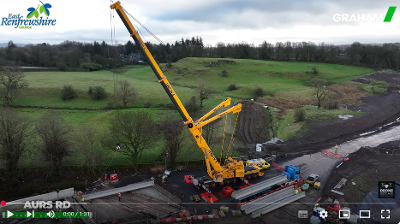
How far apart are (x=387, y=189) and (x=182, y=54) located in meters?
117

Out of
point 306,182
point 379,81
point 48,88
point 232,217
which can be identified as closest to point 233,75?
point 379,81

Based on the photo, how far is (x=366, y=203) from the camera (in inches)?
1010

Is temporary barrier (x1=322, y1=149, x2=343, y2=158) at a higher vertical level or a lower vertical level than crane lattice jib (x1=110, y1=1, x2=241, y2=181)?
lower

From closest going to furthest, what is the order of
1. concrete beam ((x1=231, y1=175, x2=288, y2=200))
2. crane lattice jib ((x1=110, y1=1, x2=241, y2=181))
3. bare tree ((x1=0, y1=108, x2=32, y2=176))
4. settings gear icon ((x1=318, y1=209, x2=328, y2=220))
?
crane lattice jib ((x1=110, y1=1, x2=241, y2=181)), settings gear icon ((x1=318, y1=209, x2=328, y2=220)), concrete beam ((x1=231, y1=175, x2=288, y2=200)), bare tree ((x1=0, y1=108, x2=32, y2=176))

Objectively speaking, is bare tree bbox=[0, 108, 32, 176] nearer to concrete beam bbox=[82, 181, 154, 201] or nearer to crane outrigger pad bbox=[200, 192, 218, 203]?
concrete beam bbox=[82, 181, 154, 201]

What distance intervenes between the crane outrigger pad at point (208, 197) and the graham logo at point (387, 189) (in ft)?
56.1

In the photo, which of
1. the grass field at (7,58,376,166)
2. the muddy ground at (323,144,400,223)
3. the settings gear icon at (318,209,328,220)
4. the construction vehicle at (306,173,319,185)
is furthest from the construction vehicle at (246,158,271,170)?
the settings gear icon at (318,209,328,220)

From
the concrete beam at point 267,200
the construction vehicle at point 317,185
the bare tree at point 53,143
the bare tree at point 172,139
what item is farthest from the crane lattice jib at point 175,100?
the bare tree at point 53,143

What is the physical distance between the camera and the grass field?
4709 cm

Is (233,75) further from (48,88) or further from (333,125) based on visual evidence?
(48,88)

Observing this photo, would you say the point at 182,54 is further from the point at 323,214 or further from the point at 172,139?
the point at 323,214

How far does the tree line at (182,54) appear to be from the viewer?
96.9 m

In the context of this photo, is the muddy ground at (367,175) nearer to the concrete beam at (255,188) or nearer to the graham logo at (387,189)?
the graham logo at (387,189)

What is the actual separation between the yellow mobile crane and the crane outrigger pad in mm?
599
